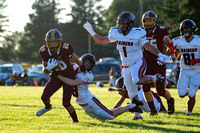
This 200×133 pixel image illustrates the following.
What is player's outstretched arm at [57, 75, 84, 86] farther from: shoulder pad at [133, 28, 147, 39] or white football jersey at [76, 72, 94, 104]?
shoulder pad at [133, 28, 147, 39]

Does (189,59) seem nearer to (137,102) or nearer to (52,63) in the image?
(137,102)

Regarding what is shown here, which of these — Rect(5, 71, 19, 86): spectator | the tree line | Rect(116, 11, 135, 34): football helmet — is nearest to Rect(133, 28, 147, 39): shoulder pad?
Rect(116, 11, 135, 34): football helmet

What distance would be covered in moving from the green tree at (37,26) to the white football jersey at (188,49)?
49.8m

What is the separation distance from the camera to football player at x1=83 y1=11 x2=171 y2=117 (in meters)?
6.02

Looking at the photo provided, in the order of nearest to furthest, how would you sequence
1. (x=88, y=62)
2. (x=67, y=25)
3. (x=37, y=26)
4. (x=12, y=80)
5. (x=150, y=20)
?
(x=88, y=62), (x=150, y=20), (x=12, y=80), (x=67, y=25), (x=37, y=26)

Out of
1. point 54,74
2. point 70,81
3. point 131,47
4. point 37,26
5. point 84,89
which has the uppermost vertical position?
point 37,26

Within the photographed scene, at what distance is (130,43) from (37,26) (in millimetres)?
53018

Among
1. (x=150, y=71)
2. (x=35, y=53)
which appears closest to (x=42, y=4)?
(x=35, y=53)

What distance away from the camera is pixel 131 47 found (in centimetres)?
607

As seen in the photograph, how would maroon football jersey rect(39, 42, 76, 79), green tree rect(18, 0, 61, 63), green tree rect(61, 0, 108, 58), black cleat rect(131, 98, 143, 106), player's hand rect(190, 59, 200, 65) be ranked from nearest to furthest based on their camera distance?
maroon football jersey rect(39, 42, 76, 79) < black cleat rect(131, 98, 143, 106) < player's hand rect(190, 59, 200, 65) < green tree rect(61, 0, 108, 58) < green tree rect(18, 0, 61, 63)

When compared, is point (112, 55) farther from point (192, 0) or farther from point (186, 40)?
point (186, 40)

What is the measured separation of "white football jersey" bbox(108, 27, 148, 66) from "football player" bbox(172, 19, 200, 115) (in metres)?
1.17

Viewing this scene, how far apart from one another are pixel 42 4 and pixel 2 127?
54.9 metres

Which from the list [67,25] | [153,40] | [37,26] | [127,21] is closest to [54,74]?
[127,21]
